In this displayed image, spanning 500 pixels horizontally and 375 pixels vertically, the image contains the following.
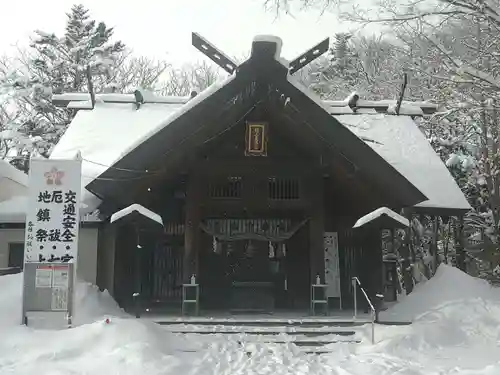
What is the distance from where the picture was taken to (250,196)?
13117mm

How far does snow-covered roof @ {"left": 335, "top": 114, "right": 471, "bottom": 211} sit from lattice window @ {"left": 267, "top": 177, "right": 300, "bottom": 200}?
2080mm

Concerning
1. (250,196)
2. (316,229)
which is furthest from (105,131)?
(316,229)

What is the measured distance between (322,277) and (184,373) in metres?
5.24

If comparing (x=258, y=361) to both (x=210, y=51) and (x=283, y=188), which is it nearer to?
(x=283, y=188)

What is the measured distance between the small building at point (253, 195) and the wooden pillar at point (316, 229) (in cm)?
2

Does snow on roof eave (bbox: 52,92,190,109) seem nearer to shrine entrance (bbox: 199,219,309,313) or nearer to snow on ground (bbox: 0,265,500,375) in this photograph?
shrine entrance (bbox: 199,219,309,313)

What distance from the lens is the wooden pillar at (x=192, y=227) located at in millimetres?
12344

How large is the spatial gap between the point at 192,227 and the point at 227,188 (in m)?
1.59

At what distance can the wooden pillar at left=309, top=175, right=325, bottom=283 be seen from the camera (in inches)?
487

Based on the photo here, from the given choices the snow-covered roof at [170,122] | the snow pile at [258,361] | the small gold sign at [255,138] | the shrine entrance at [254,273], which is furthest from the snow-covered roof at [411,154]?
the snow pile at [258,361]

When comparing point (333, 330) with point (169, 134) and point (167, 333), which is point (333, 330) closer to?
point (167, 333)

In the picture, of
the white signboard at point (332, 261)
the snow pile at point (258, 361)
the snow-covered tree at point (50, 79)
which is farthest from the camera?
the snow-covered tree at point (50, 79)

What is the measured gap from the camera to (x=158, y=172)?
41.4ft

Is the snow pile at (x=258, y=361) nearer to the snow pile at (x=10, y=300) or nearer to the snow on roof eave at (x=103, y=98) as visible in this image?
the snow pile at (x=10, y=300)
